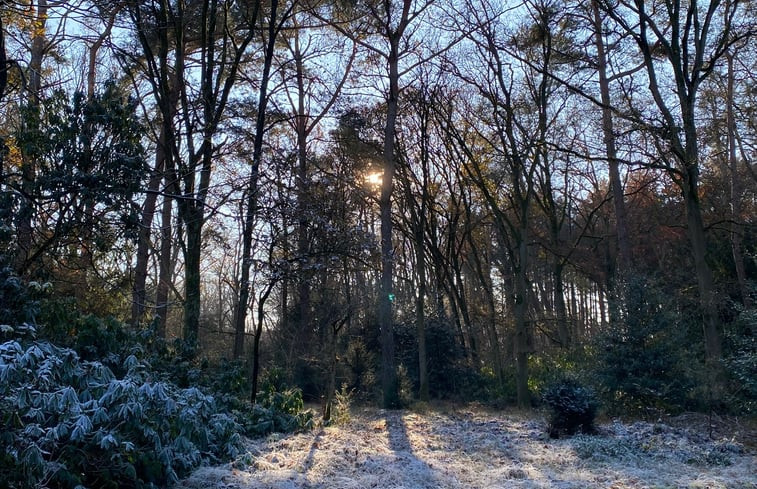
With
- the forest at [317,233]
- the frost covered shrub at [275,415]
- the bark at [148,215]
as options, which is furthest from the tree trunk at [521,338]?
the bark at [148,215]

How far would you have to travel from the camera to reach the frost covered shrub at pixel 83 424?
Result: 353 centimetres

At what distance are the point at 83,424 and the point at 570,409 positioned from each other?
6.69 m

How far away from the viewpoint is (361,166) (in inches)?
677

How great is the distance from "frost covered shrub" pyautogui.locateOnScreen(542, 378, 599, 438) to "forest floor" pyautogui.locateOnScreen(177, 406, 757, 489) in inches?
9.5

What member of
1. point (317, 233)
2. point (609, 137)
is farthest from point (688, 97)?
point (317, 233)

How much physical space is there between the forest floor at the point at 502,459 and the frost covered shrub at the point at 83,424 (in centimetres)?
78

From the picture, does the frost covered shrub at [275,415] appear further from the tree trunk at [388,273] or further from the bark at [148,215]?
the tree trunk at [388,273]

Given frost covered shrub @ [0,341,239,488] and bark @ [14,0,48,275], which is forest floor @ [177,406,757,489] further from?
bark @ [14,0,48,275]

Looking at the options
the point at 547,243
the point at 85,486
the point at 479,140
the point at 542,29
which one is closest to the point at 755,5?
the point at 542,29

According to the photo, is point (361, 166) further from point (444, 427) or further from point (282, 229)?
point (444, 427)

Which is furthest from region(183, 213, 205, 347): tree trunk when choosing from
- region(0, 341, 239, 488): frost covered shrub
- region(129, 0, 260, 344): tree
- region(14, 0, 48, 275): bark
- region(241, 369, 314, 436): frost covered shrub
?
region(0, 341, 239, 488): frost covered shrub

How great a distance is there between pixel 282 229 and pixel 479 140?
10279mm

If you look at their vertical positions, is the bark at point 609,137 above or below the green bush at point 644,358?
above

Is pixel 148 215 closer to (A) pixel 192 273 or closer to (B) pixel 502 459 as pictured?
(A) pixel 192 273
